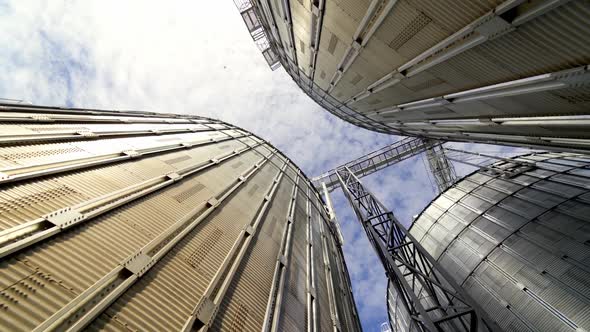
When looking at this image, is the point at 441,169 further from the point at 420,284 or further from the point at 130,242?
the point at 130,242

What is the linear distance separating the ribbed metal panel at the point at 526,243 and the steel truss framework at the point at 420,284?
1390mm

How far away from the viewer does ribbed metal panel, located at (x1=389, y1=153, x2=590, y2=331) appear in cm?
902

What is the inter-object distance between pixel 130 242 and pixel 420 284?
670 inches

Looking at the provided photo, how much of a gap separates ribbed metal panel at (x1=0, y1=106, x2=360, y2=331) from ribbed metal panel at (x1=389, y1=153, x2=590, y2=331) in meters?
6.70

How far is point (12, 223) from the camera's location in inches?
152

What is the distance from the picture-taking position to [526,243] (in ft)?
36.8

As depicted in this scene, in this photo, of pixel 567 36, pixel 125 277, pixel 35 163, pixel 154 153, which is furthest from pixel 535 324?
pixel 35 163

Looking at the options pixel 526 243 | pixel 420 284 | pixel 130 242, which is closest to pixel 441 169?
pixel 420 284

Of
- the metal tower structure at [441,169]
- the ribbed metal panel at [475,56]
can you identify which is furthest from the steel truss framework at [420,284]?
the metal tower structure at [441,169]

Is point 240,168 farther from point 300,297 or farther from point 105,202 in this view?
point 105,202

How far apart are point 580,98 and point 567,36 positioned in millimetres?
1702

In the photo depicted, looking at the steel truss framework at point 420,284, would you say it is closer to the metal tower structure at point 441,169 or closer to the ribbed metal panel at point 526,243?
the ribbed metal panel at point 526,243

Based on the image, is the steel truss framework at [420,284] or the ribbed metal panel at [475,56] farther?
the steel truss framework at [420,284]

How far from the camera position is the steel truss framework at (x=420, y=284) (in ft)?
28.6
